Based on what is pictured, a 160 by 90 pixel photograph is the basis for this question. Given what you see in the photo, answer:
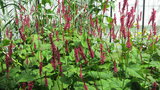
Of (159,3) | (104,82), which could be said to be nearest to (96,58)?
(104,82)

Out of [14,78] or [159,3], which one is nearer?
[14,78]

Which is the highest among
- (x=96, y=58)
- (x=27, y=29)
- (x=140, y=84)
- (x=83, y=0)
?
(x=83, y=0)

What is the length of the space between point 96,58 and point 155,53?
444 millimetres

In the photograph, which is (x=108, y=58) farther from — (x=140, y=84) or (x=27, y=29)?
(x=27, y=29)

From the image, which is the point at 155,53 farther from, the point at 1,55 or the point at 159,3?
the point at 159,3

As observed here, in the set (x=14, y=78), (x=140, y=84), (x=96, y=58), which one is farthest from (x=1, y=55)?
(x=140, y=84)

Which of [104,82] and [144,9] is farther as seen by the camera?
[144,9]

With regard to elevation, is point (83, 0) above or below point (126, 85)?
above

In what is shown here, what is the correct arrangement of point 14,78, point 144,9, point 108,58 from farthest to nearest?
point 144,9, point 108,58, point 14,78

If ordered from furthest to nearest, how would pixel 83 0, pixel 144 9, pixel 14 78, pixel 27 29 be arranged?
1. pixel 144 9
2. pixel 27 29
3. pixel 83 0
4. pixel 14 78

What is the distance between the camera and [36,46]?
1.65 metres

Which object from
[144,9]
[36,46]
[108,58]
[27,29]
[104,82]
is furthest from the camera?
[144,9]

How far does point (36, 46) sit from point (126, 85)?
0.72m

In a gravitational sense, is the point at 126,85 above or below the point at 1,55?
below
